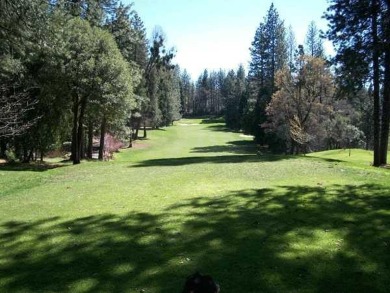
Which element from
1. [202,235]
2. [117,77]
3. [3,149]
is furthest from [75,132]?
[202,235]

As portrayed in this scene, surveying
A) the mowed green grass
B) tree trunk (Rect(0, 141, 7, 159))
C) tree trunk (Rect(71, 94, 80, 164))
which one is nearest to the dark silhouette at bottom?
the mowed green grass

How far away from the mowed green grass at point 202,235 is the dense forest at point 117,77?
6.22 m

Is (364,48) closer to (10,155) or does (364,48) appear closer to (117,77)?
(117,77)

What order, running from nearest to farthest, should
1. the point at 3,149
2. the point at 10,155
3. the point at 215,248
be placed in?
the point at 215,248 → the point at 10,155 → the point at 3,149

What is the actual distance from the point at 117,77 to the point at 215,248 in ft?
69.9

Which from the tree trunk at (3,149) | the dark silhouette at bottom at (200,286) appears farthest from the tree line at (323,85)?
the tree trunk at (3,149)

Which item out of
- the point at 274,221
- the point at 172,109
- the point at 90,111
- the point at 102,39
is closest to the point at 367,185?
the point at 274,221

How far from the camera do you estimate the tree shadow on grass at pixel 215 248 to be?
624cm

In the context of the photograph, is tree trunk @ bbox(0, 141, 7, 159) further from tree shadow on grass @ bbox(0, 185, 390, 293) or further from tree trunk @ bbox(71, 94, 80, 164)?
tree shadow on grass @ bbox(0, 185, 390, 293)

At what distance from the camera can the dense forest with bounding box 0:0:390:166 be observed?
15.6m

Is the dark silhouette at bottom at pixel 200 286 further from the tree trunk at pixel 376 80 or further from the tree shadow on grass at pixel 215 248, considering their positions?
the tree trunk at pixel 376 80

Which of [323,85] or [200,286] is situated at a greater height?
[323,85]

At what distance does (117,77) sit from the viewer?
27141 millimetres

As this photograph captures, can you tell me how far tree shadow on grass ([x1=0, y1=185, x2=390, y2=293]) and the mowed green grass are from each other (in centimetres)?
2
